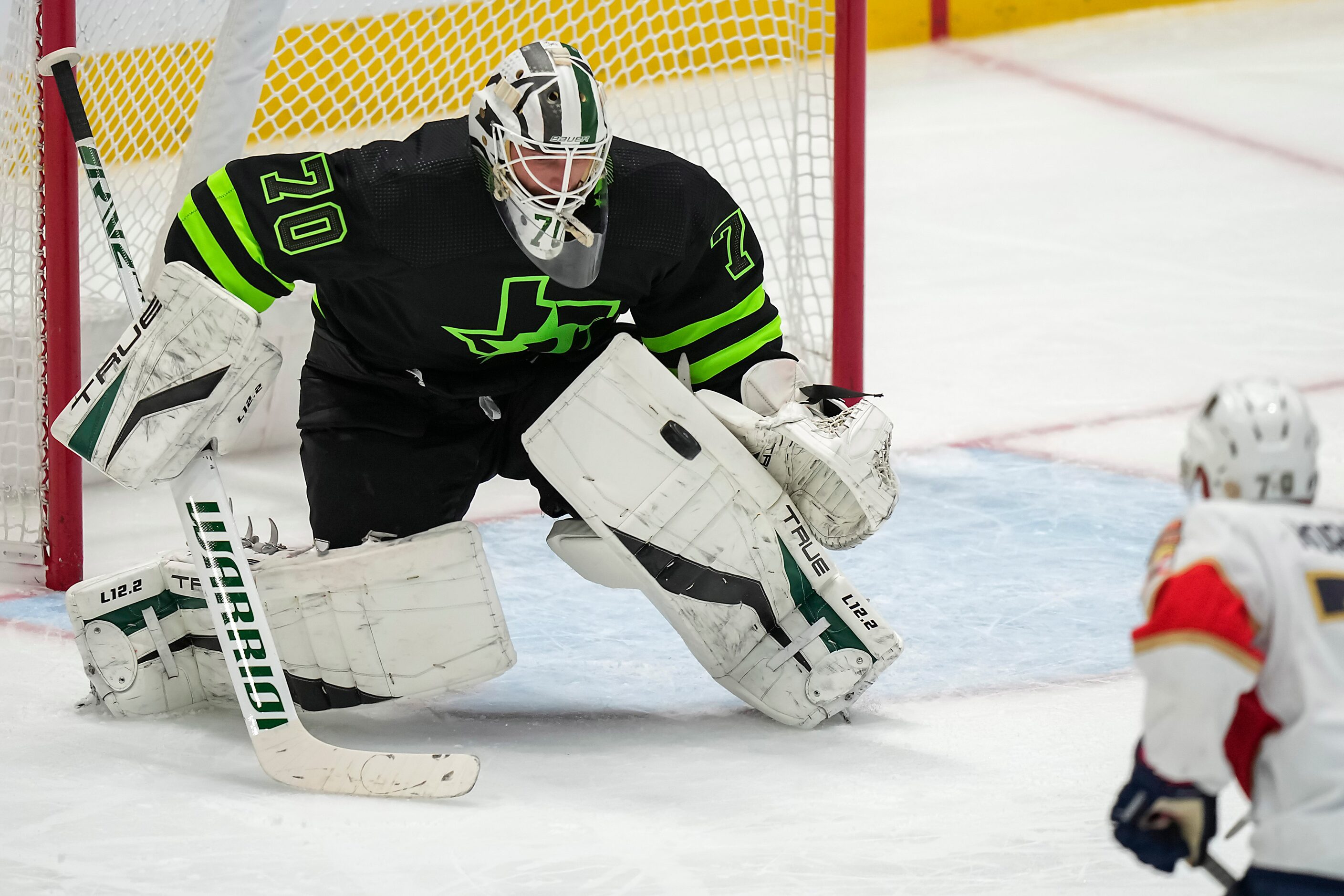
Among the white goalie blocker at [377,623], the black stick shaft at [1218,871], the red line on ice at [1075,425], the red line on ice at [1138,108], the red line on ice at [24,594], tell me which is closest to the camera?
the black stick shaft at [1218,871]

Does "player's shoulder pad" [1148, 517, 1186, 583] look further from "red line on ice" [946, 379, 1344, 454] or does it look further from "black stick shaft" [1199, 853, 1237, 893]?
"red line on ice" [946, 379, 1344, 454]

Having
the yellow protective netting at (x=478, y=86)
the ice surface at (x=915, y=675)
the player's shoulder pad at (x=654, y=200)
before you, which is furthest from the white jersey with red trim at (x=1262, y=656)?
the yellow protective netting at (x=478, y=86)

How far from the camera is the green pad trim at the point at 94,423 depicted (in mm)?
2527

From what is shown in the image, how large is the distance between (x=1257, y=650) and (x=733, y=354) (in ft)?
→ 4.88

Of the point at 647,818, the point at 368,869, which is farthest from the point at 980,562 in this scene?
the point at 368,869

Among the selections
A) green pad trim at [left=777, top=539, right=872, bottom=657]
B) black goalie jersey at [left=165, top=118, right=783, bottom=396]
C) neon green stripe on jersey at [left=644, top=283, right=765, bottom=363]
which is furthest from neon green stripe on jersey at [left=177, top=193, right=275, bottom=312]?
green pad trim at [left=777, top=539, right=872, bottom=657]

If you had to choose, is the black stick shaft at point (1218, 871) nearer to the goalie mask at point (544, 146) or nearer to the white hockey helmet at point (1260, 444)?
the white hockey helmet at point (1260, 444)

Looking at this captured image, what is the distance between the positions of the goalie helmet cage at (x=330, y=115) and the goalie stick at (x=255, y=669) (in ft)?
2.56

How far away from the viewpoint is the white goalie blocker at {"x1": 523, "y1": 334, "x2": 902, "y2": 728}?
2.62m

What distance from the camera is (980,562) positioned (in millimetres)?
3508

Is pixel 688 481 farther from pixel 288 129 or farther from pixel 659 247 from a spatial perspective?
pixel 288 129

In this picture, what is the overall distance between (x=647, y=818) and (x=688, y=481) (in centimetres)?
52

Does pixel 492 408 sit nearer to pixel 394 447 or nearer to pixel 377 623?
pixel 394 447

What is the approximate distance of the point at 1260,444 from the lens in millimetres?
1392
